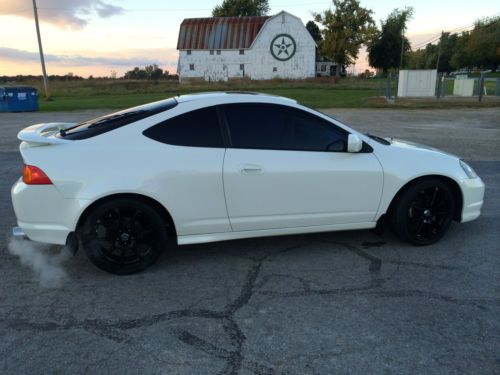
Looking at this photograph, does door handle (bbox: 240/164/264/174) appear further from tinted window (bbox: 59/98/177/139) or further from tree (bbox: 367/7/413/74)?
tree (bbox: 367/7/413/74)

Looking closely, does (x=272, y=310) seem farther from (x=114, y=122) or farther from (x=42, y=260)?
(x=42, y=260)

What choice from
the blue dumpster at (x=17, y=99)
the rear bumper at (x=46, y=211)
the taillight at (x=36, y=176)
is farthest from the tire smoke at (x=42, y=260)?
the blue dumpster at (x=17, y=99)

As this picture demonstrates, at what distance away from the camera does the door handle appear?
12.2 feet

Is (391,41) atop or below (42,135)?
atop

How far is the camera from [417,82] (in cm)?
2431

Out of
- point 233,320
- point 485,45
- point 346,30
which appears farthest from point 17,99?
point 485,45

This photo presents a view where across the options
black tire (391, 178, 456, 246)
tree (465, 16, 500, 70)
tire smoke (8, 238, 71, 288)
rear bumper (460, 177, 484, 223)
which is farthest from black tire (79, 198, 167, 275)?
tree (465, 16, 500, 70)

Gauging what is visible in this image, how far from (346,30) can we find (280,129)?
57714mm

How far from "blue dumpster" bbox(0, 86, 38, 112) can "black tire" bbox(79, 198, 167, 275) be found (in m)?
21.1

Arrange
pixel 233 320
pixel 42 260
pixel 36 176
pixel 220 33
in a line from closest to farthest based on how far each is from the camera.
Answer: pixel 233 320 < pixel 36 176 < pixel 42 260 < pixel 220 33

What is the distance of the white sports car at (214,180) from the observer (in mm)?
3531

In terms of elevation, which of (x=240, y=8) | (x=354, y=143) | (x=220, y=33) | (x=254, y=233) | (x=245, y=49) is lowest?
(x=254, y=233)

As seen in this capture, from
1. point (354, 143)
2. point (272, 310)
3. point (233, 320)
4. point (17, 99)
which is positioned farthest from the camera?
point (17, 99)

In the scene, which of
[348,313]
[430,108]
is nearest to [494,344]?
[348,313]
